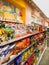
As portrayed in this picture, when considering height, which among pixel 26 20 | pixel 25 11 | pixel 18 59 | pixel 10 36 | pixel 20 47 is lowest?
pixel 18 59

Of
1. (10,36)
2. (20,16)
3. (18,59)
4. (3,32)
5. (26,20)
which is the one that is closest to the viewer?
(3,32)

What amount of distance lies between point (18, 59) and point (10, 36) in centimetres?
83

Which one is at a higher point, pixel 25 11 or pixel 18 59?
pixel 25 11

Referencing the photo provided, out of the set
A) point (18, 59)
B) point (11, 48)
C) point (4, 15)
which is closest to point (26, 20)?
point (4, 15)

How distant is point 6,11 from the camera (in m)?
3.64

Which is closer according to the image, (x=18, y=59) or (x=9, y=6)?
(x=18, y=59)

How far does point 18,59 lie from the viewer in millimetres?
3217

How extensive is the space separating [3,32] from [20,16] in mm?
2553

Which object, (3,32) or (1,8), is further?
(1,8)

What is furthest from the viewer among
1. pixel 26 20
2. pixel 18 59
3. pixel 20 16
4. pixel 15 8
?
pixel 26 20

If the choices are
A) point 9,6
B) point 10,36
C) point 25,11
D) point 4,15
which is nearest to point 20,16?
point 25,11

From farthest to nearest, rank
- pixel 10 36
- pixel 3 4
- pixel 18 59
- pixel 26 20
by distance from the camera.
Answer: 1. pixel 26 20
2. pixel 3 4
3. pixel 18 59
4. pixel 10 36

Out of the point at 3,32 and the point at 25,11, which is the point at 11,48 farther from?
the point at 25,11

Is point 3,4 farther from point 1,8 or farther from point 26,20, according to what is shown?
point 26,20
